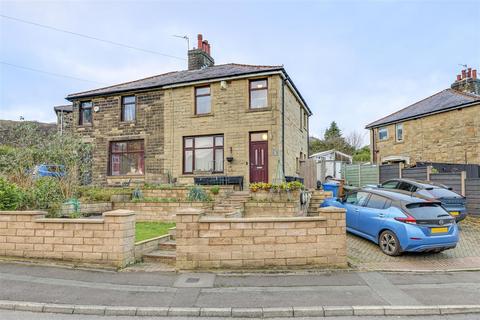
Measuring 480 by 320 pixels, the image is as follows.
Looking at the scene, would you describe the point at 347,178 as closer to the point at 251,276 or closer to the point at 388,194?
the point at 388,194

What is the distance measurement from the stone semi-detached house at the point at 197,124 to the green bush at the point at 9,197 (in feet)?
26.5

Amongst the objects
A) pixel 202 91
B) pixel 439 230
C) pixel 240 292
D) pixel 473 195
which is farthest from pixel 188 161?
pixel 473 195

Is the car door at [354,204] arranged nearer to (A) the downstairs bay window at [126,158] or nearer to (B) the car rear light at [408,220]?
(B) the car rear light at [408,220]

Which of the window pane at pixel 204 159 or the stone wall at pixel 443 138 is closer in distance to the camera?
the window pane at pixel 204 159

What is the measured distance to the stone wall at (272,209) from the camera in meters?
10.2

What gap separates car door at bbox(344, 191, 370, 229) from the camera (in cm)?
934

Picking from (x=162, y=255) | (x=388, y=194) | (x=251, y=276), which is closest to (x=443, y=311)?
(x=251, y=276)

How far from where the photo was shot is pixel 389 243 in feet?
26.5

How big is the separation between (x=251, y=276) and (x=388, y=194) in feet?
15.5

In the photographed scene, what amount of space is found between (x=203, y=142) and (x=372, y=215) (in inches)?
385

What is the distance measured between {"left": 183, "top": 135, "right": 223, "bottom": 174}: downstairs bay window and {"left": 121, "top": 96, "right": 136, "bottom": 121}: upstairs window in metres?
3.91

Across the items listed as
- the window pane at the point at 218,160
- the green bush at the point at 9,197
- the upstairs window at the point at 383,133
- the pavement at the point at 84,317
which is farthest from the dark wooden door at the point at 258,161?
the upstairs window at the point at 383,133

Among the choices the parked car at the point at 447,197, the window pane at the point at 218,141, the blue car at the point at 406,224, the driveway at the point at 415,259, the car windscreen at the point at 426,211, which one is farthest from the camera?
the window pane at the point at 218,141

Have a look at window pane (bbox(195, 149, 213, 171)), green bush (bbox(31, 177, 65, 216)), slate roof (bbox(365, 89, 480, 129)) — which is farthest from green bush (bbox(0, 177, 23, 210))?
slate roof (bbox(365, 89, 480, 129))
